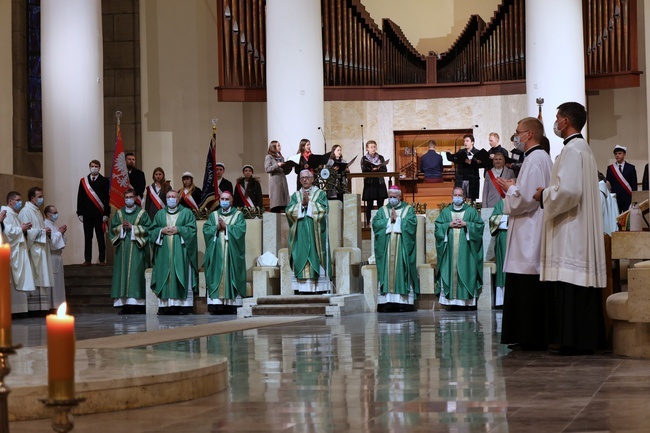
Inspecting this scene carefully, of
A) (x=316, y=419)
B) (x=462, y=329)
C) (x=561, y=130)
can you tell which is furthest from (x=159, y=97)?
(x=316, y=419)

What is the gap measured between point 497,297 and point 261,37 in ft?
28.3

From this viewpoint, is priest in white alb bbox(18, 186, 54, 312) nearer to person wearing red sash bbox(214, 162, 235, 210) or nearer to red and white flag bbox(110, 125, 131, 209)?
red and white flag bbox(110, 125, 131, 209)

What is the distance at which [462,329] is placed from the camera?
40.1ft

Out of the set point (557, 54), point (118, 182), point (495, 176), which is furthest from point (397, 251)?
point (557, 54)

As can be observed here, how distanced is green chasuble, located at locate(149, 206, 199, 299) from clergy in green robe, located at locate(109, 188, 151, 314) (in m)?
0.29

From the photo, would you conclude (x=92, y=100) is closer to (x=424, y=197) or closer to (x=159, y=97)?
(x=159, y=97)

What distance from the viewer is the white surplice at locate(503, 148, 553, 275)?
29.6ft

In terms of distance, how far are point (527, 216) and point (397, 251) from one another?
8.41m

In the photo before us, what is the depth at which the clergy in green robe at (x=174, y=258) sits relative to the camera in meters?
17.9

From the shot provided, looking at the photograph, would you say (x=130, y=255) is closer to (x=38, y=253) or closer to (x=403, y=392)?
(x=38, y=253)

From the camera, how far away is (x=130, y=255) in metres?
18.4

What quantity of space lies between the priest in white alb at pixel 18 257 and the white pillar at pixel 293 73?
5.56 meters

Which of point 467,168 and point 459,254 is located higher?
point 467,168

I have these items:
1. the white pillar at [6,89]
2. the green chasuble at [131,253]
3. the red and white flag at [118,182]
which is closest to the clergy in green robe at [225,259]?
the green chasuble at [131,253]
